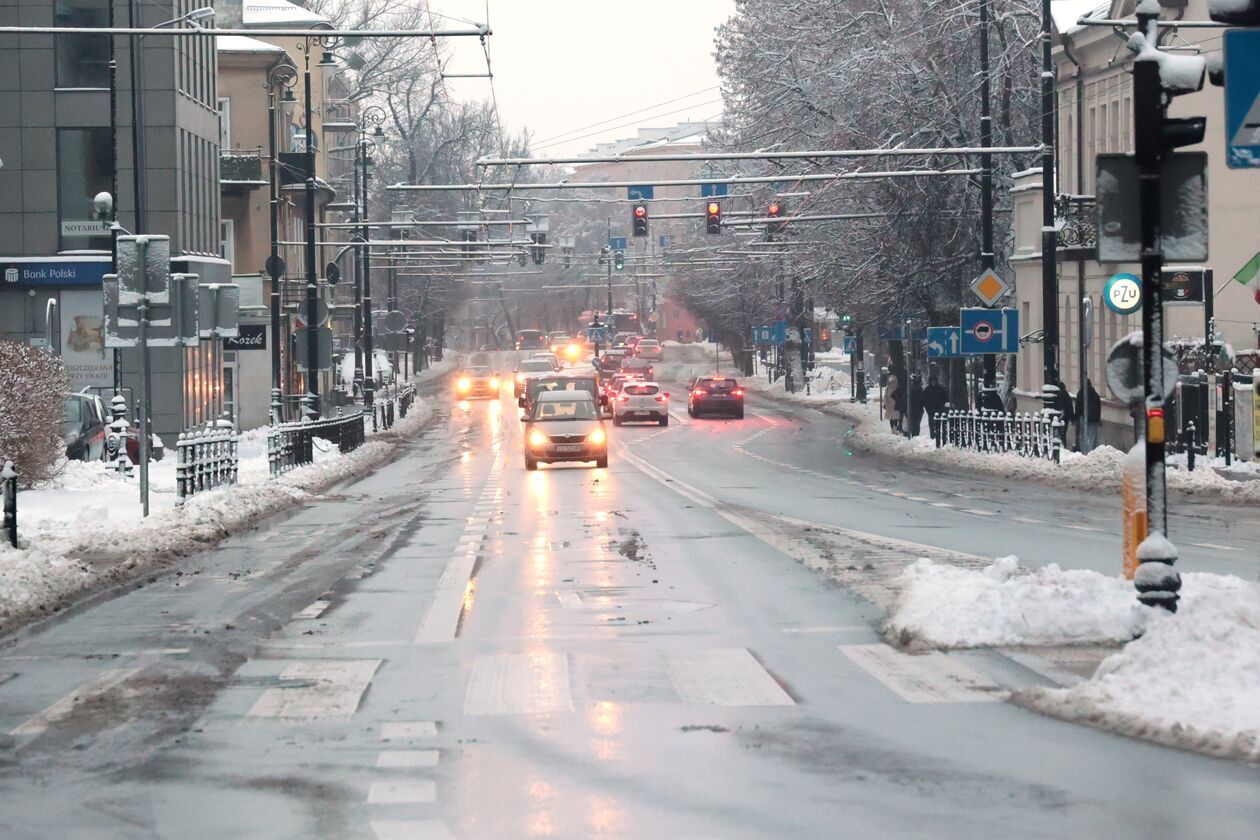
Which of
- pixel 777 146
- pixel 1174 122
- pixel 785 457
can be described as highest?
pixel 777 146

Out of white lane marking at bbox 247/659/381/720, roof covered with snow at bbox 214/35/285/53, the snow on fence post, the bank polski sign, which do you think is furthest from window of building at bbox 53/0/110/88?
white lane marking at bbox 247/659/381/720

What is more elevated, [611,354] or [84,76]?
[84,76]

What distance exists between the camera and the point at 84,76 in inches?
1901

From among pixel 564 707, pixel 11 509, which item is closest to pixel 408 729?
pixel 564 707

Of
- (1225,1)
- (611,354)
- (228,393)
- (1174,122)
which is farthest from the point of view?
(611,354)

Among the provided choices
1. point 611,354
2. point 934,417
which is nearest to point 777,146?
Result: point 934,417

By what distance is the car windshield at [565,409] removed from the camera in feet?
131

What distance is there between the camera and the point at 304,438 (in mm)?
38625

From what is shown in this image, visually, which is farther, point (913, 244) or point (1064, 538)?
point (913, 244)

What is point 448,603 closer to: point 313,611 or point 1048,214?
point 313,611

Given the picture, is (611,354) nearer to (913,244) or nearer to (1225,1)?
→ (913,244)

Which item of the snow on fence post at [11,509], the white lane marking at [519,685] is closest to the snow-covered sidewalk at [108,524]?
Answer: the snow on fence post at [11,509]

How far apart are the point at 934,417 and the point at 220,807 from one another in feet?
127

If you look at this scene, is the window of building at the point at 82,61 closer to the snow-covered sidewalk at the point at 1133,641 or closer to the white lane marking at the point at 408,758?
the snow-covered sidewalk at the point at 1133,641
